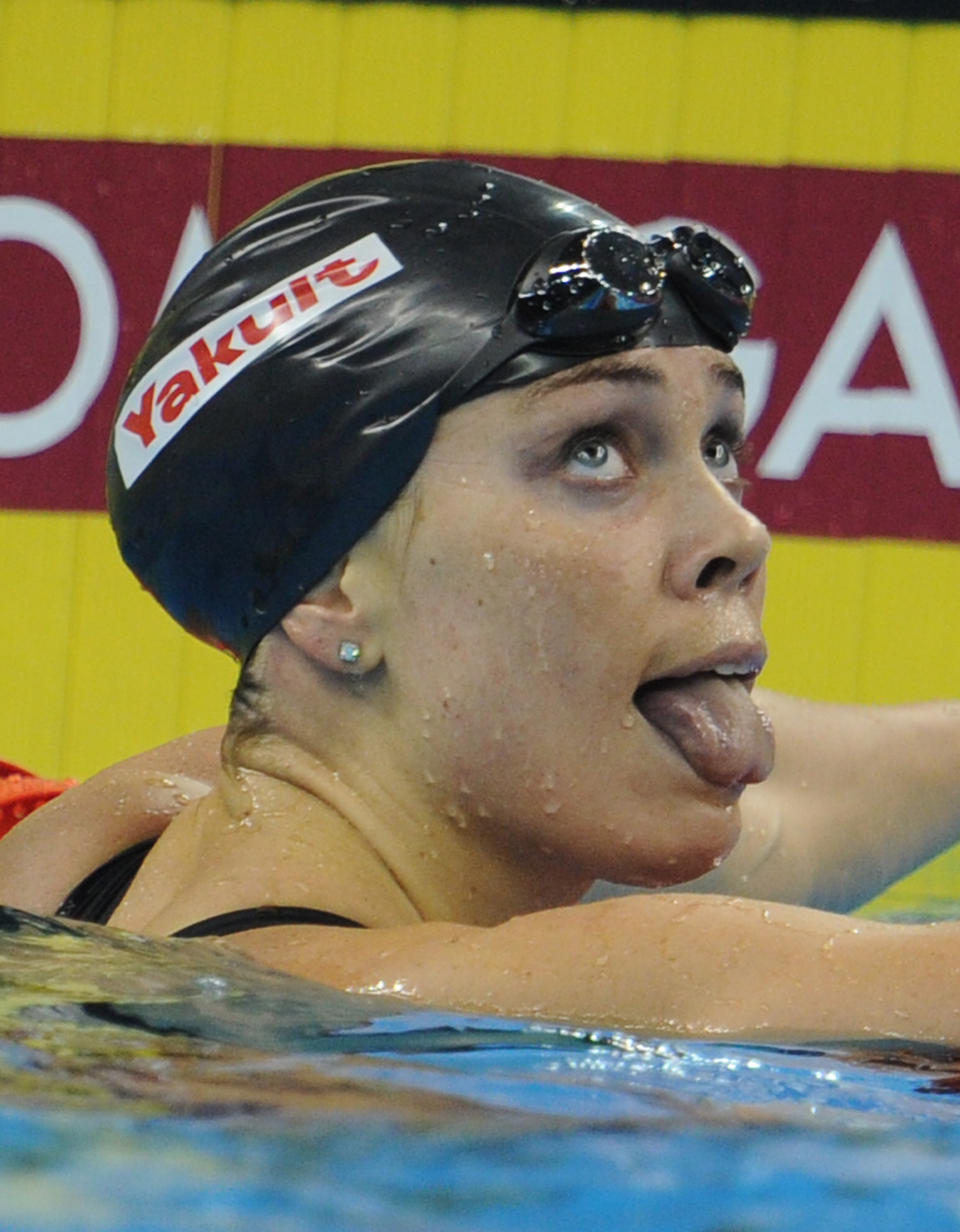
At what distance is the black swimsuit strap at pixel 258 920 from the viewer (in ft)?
5.00

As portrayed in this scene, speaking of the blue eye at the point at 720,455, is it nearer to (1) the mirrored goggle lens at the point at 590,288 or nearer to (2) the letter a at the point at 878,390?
(1) the mirrored goggle lens at the point at 590,288

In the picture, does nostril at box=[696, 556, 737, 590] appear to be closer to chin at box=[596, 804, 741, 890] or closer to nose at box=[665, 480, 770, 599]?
nose at box=[665, 480, 770, 599]

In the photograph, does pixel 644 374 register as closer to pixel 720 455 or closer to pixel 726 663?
pixel 720 455

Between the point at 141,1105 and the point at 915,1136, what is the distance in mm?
458

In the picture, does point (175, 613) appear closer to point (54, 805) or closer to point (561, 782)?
point (54, 805)

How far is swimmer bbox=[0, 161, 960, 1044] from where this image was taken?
1.61 metres

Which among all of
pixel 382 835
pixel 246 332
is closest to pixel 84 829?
pixel 382 835

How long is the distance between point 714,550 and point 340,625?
13.5 inches

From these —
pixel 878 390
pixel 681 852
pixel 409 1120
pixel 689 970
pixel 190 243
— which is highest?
pixel 190 243

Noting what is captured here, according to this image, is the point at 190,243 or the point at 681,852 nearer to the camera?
the point at 681,852

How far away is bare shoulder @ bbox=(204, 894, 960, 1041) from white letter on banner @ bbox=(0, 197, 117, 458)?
3.12m

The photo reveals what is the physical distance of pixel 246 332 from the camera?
172 centimetres


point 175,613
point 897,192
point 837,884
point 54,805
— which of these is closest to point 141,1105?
point 175,613

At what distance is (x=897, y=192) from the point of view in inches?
167
